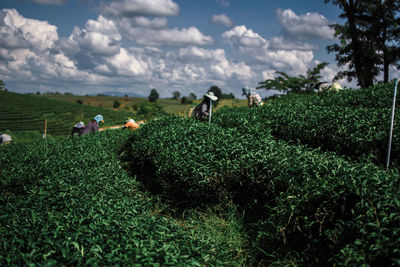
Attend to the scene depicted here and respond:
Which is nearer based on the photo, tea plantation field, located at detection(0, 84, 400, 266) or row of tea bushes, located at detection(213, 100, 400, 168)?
tea plantation field, located at detection(0, 84, 400, 266)

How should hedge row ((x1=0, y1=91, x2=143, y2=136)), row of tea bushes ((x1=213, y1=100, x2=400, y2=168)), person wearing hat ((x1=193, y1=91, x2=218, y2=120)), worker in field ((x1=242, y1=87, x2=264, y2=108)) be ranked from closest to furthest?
row of tea bushes ((x1=213, y1=100, x2=400, y2=168)), person wearing hat ((x1=193, y1=91, x2=218, y2=120)), worker in field ((x1=242, y1=87, x2=264, y2=108)), hedge row ((x1=0, y1=91, x2=143, y2=136))

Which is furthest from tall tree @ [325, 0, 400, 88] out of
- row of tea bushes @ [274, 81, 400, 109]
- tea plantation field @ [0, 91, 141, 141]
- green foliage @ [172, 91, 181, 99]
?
green foliage @ [172, 91, 181, 99]

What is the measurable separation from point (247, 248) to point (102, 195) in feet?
6.99

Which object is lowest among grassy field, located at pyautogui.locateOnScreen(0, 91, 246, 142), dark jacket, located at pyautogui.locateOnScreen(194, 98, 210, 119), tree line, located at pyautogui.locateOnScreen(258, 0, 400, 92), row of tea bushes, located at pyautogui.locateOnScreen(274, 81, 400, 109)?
grassy field, located at pyautogui.locateOnScreen(0, 91, 246, 142)

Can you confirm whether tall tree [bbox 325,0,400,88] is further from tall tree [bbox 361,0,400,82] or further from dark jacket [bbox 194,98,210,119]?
dark jacket [bbox 194,98,210,119]

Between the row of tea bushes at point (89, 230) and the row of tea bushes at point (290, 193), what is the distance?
2.13 ft

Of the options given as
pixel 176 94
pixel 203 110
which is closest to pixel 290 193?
pixel 203 110

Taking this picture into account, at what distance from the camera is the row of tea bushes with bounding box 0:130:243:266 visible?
2703 mm

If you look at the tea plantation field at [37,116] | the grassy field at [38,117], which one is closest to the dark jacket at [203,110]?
the grassy field at [38,117]

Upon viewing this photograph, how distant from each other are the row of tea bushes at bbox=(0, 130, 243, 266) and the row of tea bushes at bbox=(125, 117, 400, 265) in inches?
25.5

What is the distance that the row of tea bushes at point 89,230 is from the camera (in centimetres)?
270

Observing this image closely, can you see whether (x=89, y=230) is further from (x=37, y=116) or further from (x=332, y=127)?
(x=37, y=116)

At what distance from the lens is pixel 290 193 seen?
388 cm

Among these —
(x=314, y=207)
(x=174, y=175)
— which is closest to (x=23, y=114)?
(x=174, y=175)
